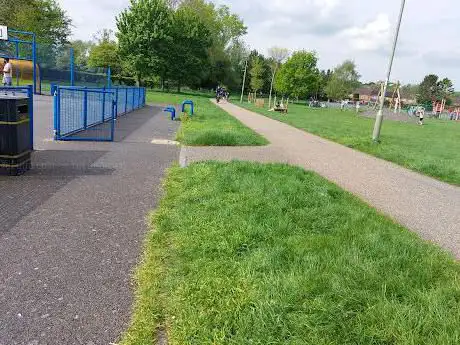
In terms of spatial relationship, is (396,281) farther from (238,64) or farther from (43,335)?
(238,64)

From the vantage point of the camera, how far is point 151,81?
57438 millimetres

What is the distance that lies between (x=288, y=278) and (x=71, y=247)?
2.10 metres

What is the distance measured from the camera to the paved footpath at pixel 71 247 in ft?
8.81

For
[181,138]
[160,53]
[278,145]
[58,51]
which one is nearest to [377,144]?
[278,145]

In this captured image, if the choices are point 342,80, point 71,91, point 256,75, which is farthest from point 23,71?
point 342,80

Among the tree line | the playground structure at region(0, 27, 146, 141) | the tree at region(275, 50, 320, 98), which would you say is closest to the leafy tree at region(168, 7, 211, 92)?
the tree line

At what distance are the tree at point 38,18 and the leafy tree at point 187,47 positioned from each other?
1662 cm

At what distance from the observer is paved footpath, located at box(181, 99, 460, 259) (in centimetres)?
543

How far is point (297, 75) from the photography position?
6712cm

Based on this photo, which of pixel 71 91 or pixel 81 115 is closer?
pixel 71 91

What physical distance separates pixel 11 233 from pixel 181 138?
7779 mm

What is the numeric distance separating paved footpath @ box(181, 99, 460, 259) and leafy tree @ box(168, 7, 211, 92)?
155 ft

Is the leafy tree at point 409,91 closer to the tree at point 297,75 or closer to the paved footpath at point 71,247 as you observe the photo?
the tree at point 297,75

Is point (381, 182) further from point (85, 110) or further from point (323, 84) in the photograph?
point (323, 84)
